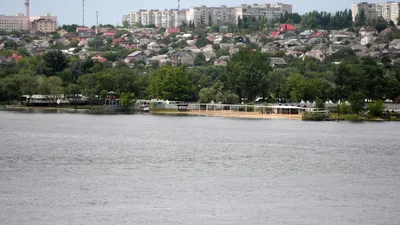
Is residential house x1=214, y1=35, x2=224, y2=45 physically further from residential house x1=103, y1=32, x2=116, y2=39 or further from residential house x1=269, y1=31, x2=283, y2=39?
residential house x1=103, y1=32, x2=116, y2=39

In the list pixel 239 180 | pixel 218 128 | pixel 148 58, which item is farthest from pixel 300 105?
pixel 148 58

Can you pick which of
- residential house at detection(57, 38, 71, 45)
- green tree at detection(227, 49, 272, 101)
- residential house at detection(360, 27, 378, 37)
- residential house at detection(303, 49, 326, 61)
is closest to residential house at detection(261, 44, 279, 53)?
residential house at detection(303, 49, 326, 61)

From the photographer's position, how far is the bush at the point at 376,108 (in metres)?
61.2

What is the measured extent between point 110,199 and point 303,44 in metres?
122

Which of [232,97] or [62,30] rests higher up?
[62,30]

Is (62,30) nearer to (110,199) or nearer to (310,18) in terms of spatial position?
(310,18)

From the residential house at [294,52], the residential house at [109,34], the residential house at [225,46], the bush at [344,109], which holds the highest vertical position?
the residential house at [109,34]

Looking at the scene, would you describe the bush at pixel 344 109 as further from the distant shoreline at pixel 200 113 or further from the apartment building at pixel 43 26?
the apartment building at pixel 43 26

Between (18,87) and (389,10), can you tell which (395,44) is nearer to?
(389,10)

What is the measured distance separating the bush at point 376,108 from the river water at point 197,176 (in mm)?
8205

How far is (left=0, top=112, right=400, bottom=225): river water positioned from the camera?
81.9 feet

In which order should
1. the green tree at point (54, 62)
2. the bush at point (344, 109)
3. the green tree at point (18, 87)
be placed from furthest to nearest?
the green tree at point (54, 62) → the green tree at point (18, 87) → the bush at point (344, 109)

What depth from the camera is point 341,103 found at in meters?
64.2

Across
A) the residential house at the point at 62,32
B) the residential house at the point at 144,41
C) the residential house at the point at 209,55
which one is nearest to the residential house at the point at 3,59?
the residential house at the point at 209,55
